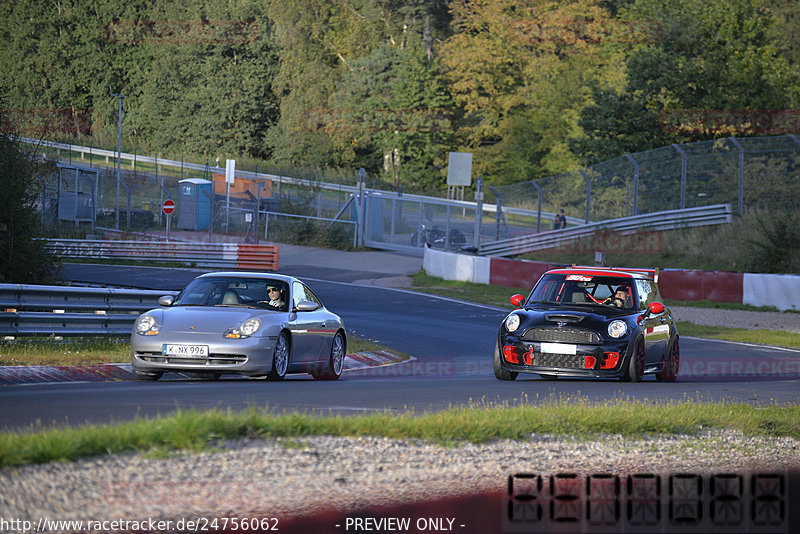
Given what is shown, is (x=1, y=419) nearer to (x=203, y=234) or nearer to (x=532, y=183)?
(x=532, y=183)

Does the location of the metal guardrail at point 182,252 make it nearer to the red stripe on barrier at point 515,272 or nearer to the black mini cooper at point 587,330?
the red stripe on barrier at point 515,272

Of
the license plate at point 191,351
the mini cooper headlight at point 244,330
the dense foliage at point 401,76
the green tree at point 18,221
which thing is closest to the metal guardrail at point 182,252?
the dense foliage at point 401,76

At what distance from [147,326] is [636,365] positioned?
626cm

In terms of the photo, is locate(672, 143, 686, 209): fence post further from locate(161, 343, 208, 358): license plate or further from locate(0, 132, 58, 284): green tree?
locate(161, 343, 208, 358): license plate

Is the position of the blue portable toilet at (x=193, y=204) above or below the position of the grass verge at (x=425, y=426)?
above

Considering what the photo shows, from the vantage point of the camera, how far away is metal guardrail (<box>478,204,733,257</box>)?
35250 millimetres

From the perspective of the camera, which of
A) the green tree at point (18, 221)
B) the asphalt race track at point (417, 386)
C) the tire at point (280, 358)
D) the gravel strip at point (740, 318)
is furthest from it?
the gravel strip at point (740, 318)

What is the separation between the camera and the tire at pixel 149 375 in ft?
42.6

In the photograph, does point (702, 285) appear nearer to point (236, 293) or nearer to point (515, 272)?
point (515, 272)

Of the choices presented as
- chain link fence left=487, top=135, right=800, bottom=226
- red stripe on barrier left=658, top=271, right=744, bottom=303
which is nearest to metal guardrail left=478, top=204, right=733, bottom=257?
chain link fence left=487, top=135, right=800, bottom=226

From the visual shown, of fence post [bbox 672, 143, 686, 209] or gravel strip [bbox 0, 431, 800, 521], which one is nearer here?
gravel strip [bbox 0, 431, 800, 521]

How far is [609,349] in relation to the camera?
13.9 meters

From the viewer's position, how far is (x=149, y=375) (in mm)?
13164

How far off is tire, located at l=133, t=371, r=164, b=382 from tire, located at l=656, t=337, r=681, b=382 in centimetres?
694
